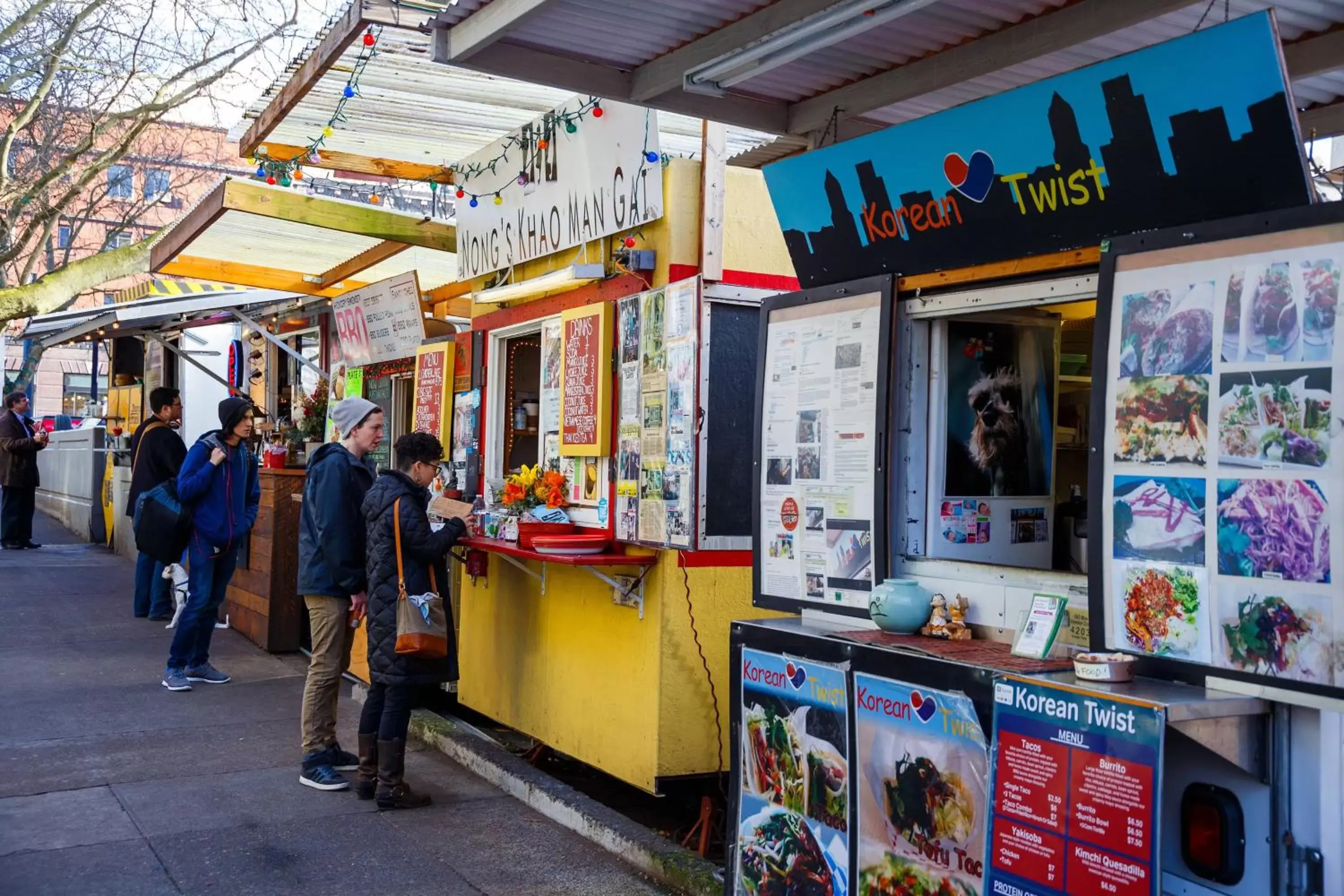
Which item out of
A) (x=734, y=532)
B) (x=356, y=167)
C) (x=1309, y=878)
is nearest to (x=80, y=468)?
(x=356, y=167)

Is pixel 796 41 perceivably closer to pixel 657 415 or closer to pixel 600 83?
pixel 600 83

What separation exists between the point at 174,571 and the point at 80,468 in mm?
10623

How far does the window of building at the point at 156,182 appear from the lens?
2222cm

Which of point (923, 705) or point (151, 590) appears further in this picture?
point (151, 590)

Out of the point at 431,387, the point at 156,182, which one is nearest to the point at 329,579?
the point at 431,387

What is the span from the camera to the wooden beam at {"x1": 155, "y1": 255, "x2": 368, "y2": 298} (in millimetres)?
11234

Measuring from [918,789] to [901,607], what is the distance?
1.98 ft

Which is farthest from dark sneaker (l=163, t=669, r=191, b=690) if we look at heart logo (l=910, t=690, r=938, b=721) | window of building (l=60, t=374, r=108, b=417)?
window of building (l=60, t=374, r=108, b=417)

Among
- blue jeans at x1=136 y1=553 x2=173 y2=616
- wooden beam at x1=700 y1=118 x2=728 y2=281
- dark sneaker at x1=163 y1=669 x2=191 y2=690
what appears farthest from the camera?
blue jeans at x1=136 y1=553 x2=173 y2=616

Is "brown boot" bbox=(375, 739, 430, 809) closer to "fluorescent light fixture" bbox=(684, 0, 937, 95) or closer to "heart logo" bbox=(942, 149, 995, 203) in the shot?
"fluorescent light fixture" bbox=(684, 0, 937, 95)

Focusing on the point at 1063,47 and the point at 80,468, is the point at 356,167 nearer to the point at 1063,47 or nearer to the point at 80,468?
the point at 1063,47

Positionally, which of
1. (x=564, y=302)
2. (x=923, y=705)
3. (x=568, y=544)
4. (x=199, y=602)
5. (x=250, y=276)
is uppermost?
(x=250, y=276)

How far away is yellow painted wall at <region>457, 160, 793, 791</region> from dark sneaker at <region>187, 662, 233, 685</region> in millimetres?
3280

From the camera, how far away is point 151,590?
11.7 meters
